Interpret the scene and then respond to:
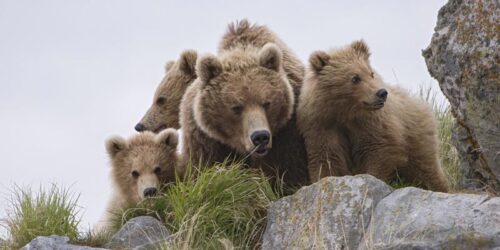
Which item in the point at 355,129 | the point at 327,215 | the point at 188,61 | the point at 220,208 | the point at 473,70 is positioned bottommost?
the point at 327,215

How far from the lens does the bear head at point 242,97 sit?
7516 mm

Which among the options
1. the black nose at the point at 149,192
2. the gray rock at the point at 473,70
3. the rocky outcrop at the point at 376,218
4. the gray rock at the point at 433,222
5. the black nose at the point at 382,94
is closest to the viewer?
the gray rock at the point at 433,222

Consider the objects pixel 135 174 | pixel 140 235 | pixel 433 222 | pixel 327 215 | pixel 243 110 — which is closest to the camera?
pixel 433 222

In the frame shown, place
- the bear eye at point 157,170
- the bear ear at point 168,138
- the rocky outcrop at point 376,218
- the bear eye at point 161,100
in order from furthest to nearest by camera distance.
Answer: the bear eye at point 161,100 → the bear ear at point 168,138 → the bear eye at point 157,170 → the rocky outcrop at point 376,218

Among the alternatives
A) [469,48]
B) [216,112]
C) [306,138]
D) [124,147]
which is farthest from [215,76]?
[469,48]

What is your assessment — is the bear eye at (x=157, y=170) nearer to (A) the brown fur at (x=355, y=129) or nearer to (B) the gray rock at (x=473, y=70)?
(A) the brown fur at (x=355, y=129)

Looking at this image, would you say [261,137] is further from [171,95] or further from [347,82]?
[171,95]

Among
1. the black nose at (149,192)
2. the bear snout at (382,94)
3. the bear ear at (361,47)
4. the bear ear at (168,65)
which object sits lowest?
the black nose at (149,192)

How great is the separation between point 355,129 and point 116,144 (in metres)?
2.42

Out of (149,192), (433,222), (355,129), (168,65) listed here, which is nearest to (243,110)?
(355,129)

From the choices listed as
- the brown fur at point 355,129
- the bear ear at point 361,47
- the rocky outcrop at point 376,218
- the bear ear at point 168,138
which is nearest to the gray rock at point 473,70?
the brown fur at point 355,129

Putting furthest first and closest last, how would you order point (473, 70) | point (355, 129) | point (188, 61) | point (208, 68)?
point (188, 61)
point (208, 68)
point (355, 129)
point (473, 70)

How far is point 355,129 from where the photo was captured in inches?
300

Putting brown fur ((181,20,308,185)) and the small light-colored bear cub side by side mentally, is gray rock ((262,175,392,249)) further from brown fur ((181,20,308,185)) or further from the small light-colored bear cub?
the small light-colored bear cub
